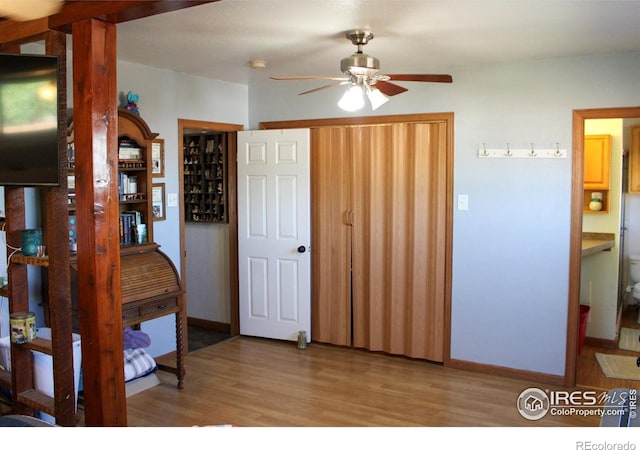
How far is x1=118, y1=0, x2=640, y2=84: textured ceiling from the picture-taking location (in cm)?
290

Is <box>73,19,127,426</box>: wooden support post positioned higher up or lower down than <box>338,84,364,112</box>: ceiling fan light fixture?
lower down

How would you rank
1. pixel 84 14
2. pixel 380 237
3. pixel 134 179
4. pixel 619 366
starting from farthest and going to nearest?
pixel 380 237 → pixel 619 366 → pixel 134 179 → pixel 84 14

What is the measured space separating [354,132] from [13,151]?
2.79 meters

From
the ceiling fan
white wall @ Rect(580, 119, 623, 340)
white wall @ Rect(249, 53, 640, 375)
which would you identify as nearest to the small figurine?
the ceiling fan

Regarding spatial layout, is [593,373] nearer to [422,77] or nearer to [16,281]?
[422,77]

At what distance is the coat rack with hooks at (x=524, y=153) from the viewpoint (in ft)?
13.4

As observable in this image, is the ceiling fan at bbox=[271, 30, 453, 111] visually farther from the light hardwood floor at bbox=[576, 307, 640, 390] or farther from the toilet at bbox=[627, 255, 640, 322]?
the toilet at bbox=[627, 255, 640, 322]

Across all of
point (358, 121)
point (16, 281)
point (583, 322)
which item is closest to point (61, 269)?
point (16, 281)

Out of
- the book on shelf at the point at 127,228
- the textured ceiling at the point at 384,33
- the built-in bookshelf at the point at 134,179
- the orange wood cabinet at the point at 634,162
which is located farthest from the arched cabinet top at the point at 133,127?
the orange wood cabinet at the point at 634,162

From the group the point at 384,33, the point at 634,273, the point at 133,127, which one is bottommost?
the point at 634,273

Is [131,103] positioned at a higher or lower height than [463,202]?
higher

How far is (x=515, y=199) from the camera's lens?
4270mm

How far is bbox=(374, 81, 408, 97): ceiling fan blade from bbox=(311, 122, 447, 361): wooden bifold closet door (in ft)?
3.30

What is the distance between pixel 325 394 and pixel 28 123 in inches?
99.5
